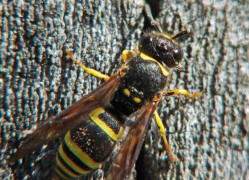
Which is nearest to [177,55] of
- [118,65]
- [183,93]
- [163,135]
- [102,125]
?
[183,93]

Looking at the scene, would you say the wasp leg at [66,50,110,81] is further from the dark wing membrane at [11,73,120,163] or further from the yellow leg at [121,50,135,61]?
the yellow leg at [121,50,135,61]

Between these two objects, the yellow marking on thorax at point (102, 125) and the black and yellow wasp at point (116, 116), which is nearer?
the black and yellow wasp at point (116, 116)

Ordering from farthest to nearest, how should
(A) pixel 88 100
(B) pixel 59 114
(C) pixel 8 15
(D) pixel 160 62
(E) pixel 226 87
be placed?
(D) pixel 160 62 → (E) pixel 226 87 → (A) pixel 88 100 → (B) pixel 59 114 → (C) pixel 8 15

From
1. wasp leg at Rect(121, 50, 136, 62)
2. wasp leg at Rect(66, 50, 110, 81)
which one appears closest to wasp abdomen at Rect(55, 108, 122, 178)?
wasp leg at Rect(66, 50, 110, 81)

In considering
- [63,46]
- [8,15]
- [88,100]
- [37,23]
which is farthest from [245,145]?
[8,15]

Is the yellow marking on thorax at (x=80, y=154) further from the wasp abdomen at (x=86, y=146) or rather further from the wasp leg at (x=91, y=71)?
the wasp leg at (x=91, y=71)

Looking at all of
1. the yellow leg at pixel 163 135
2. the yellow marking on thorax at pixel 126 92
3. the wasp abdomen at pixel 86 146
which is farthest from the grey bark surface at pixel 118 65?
the yellow marking on thorax at pixel 126 92

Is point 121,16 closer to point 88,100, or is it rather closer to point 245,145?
point 88,100

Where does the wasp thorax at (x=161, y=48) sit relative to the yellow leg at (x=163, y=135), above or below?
above
